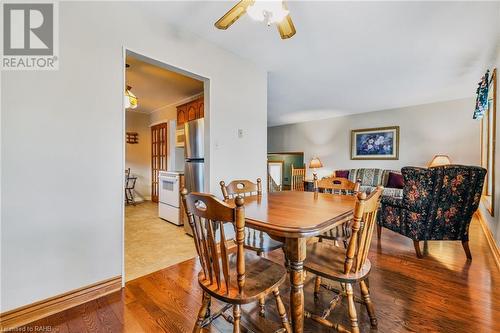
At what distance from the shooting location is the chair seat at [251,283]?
982mm

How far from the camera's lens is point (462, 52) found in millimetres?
2652

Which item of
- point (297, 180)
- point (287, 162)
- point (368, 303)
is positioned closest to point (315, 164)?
point (297, 180)

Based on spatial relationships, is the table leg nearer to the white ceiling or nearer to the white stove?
the white ceiling

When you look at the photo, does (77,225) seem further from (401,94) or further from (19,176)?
(401,94)

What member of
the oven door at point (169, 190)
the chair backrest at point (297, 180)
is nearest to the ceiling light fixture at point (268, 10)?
the oven door at point (169, 190)

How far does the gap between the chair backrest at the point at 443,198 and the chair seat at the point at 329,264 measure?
4.77 feet

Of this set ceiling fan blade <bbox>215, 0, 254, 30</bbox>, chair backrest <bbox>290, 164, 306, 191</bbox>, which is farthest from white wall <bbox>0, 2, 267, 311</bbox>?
chair backrest <bbox>290, 164, 306, 191</bbox>

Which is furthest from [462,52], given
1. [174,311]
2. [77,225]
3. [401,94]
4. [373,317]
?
[77,225]

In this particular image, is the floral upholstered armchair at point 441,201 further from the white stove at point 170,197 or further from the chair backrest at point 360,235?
the white stove at point 170,197

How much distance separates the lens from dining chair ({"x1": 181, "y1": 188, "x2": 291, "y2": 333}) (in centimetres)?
93

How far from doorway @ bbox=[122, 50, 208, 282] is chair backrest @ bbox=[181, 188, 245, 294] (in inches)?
51.6

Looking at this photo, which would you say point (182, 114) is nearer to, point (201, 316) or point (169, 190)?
point (169, 190)

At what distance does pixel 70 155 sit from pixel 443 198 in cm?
340

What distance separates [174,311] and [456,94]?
227 inches
